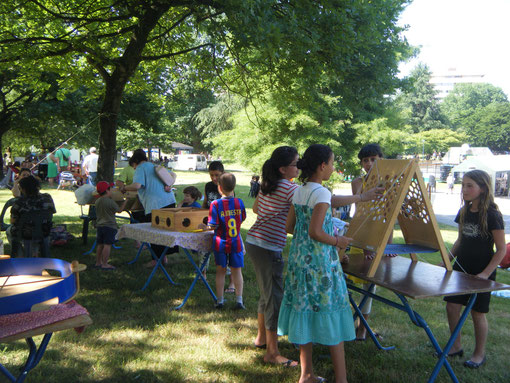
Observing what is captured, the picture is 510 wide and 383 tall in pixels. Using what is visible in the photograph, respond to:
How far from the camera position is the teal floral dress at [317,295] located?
2.98 m

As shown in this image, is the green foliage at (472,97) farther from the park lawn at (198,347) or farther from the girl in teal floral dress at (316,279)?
the girl in teal floral dress at (316,279)

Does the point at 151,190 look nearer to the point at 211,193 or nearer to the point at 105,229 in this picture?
the point at 105,229

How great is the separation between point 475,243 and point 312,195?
1609mm

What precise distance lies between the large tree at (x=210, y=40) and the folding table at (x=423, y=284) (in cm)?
312

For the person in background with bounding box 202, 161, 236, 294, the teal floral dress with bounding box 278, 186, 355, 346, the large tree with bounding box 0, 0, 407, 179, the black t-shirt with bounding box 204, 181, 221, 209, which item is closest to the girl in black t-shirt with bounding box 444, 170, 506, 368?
the teal floral dress with bounding box 278, 186, 355, 346

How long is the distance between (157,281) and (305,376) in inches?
136

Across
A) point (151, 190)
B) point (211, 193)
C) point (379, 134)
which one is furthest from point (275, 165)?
point (379, 134)

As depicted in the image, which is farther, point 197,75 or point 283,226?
point 197,75

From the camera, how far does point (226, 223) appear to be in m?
4.75

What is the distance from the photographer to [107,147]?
9.15m

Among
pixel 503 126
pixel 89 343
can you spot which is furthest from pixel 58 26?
pixel 503 126

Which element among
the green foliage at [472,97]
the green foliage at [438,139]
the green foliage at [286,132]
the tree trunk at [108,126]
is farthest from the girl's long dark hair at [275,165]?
the green foliage at [472,97]

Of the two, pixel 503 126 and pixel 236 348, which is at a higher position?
pixel 503 126

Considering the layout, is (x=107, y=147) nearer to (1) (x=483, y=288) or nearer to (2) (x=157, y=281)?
(2) (x=157, y=281)
